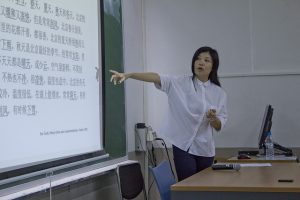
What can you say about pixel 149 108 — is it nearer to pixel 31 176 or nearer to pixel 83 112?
pixel 83 112

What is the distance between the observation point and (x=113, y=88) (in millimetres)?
3480

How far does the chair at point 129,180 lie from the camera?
10.8 ft

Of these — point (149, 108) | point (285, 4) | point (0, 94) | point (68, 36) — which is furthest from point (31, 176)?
point (285, 4)

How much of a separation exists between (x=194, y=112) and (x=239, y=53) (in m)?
1.45

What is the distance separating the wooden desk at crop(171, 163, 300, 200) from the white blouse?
720 millimetres

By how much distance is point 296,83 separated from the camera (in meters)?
4.45

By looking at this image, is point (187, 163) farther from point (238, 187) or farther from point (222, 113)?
point (238, 187)

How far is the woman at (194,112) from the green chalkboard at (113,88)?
29 cm

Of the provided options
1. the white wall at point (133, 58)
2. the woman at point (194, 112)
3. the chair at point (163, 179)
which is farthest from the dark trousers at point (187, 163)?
the white wall at point (133, 58)

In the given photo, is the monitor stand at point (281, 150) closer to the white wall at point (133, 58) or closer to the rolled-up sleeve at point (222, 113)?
the rolled-up sleeve at point (222, 113)

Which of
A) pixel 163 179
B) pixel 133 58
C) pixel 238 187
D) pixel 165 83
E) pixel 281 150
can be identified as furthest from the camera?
pixel 133 58

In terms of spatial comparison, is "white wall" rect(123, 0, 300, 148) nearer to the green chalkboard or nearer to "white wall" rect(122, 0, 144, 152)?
"white wall" rect(122, 0, 144, 152)

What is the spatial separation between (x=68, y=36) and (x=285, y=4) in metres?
2.61

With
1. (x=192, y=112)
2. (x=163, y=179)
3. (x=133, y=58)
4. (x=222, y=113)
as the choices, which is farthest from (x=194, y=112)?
(x=133, y=58)
